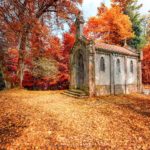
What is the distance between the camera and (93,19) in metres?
37.0

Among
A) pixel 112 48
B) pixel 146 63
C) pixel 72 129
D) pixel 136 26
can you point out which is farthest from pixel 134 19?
pixel 72 129

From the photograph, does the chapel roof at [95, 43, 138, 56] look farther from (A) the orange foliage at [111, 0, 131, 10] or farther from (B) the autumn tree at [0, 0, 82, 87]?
(A) the orange foliage at [111, 0, 131, 10]

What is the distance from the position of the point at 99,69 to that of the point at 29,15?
8.93 meters

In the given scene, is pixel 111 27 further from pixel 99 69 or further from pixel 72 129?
pixel 72 129

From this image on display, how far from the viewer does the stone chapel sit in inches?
774

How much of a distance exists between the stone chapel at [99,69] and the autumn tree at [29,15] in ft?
7.16

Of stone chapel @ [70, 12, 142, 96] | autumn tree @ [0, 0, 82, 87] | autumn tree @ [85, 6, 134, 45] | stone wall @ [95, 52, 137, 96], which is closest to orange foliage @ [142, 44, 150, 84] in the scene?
autumn tree @ [85, 6, 134, 45]

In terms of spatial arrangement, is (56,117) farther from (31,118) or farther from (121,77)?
(121,77)

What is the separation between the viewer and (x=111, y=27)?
37000 millimetres

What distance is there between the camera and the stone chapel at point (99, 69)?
64.5 feet

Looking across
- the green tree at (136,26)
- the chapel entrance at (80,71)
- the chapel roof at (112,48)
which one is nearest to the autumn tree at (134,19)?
the green tree at (136,26)

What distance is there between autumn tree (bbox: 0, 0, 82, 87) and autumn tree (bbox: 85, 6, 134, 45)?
12.7 metres

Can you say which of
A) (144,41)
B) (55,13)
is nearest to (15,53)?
(55,13)

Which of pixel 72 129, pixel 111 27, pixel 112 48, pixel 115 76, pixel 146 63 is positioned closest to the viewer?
pixel 72 129
